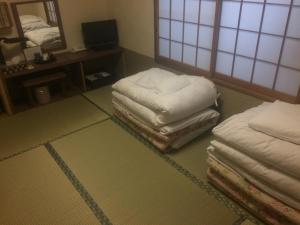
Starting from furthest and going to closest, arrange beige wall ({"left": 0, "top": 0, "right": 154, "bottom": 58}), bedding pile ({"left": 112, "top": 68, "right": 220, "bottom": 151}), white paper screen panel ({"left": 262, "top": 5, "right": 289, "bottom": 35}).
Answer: beige wall ({"left": 0, "top": 0, "right": 154, "bottom": 58}) → bedding pile ({"left": 112, "top": 68, "right": 220, "bottom": 151}) → white paper screen panel ({"left": 262, "top": 5, "right": 289, "bottom": 35})

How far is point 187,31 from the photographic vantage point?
318 centimetres

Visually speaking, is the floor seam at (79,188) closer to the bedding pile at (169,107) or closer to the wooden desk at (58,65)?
the bedding pile at (169,107)

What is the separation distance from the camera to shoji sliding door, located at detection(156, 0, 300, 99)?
2287mm

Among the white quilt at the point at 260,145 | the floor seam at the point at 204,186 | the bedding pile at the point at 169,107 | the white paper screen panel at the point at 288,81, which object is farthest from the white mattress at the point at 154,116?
the white paper screen panel at the point at 288,81

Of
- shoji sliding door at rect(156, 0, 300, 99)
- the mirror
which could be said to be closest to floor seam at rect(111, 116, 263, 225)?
shoji sliding door at rect(156, 0, 300, 99)

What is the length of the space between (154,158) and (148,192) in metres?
0.46

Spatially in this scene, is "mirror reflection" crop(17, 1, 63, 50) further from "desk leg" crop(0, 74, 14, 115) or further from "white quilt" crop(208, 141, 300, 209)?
"white quilt" crop(208, 141, 300, 209)

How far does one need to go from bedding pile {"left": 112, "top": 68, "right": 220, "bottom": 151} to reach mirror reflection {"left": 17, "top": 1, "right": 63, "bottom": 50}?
156 centimetres

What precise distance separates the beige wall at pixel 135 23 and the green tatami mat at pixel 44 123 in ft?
3.86

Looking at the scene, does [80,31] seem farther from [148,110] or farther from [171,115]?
[171,115]

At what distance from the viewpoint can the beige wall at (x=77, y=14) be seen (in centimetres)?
384

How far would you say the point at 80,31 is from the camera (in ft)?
13.4

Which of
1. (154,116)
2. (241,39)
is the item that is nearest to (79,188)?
(154,116)

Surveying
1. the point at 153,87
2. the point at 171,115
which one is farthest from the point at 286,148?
the point at 153,87
